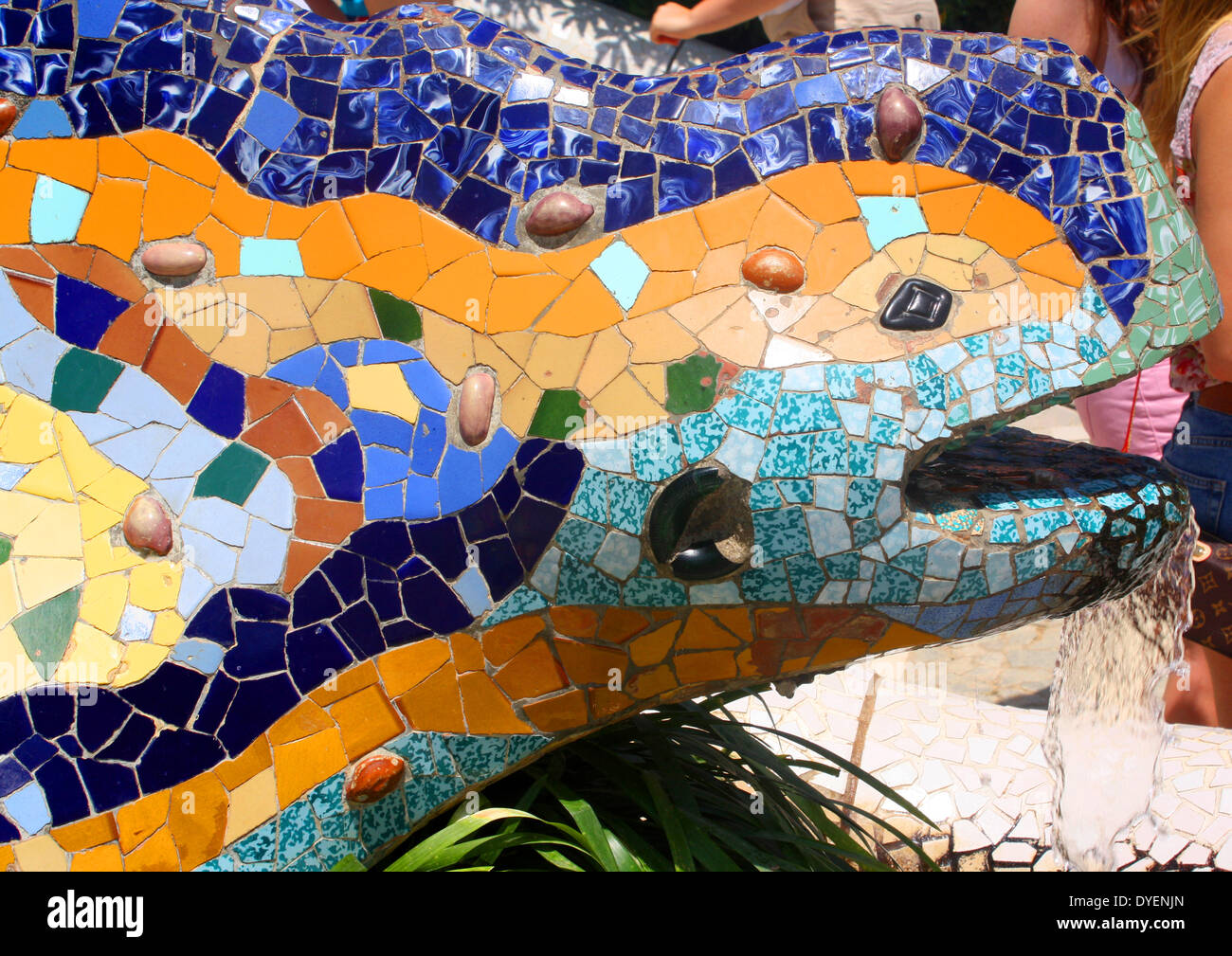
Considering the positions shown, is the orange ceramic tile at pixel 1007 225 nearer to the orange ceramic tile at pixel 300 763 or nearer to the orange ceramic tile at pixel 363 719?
the orange ceramic tile at pixel 363 719

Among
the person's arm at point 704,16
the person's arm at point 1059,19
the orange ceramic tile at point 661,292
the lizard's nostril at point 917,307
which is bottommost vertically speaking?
the lizard's nostril at point 917,307

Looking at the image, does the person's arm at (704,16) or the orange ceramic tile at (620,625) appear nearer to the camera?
the orange ceramic tile at (620,625)

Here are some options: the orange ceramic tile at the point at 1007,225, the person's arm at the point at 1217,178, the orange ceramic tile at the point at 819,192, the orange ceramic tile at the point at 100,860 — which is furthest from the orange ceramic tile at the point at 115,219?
the person's arm at the point at 1217,178

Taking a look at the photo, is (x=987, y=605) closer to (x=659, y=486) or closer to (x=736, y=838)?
(x=659, y=486)

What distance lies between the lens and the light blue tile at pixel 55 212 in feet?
7.39

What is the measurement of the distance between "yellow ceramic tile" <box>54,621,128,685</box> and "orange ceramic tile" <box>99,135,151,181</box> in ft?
2.88

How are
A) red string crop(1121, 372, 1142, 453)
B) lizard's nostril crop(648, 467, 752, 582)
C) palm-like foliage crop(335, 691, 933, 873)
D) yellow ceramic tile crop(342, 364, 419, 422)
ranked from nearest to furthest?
lizard's nostril crop(648, 467, 752, 582), yellow ceramic tile crop(342, 364, 419, 422), palm-like foliage crop(335, 691, 933, 873), red string crop(1121, 372, 1142, 453)

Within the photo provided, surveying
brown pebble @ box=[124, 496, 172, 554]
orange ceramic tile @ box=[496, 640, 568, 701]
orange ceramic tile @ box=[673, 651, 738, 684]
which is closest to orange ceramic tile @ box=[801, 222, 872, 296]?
orange ceramic tile @ box=[673, 651, 738, 684]

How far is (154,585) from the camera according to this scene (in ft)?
7.20

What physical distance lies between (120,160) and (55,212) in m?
0.16

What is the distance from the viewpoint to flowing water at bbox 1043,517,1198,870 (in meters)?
3.12

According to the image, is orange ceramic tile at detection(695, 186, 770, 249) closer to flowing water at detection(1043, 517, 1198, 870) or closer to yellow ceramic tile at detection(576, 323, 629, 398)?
yellow ceramic tile at detection(576, 323, 629, 398)

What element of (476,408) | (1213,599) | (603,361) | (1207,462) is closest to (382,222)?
(476,408)

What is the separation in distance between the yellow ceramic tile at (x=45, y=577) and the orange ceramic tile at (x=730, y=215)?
1.35 m
